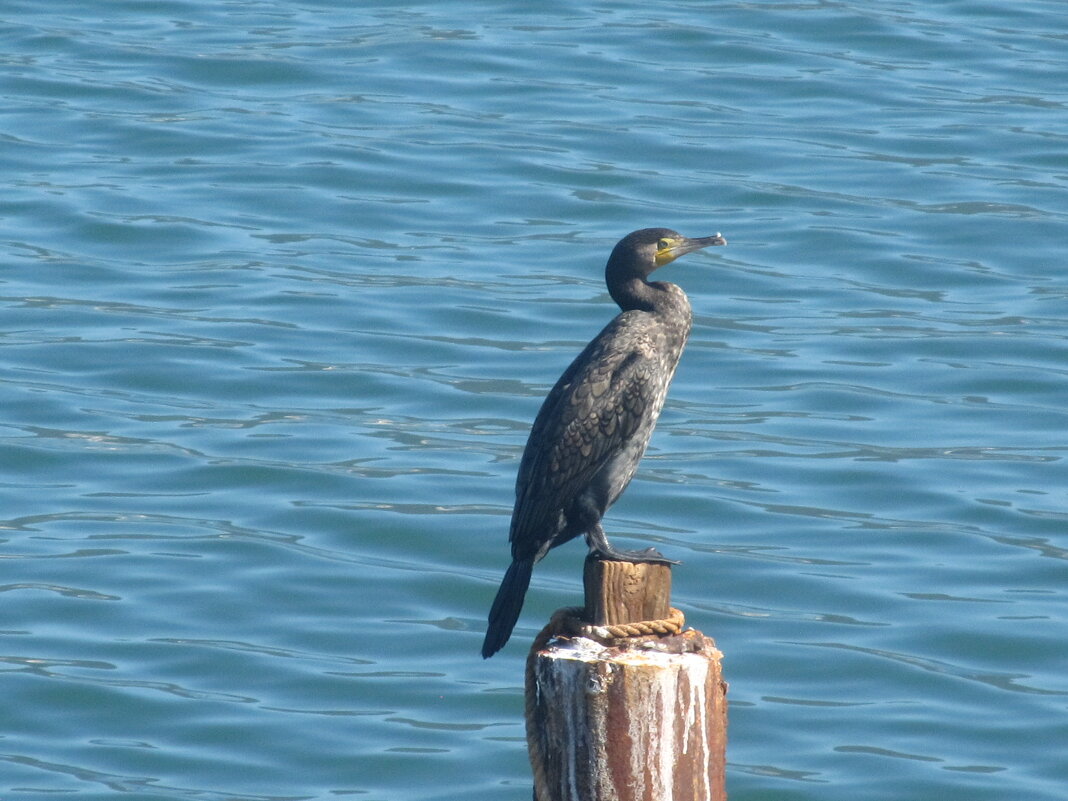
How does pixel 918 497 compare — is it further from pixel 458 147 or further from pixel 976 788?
pixel 458 147

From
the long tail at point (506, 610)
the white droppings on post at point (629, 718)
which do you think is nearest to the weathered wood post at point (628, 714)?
the white droppings on post at point (629, 718)

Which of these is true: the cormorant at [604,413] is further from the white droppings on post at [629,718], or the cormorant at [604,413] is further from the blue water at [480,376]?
the blue water at [480,376]

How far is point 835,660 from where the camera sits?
8555 millimetres

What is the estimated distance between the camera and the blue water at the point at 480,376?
813 centimetres

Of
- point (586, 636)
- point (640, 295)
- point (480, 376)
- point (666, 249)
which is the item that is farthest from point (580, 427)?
point (480, 376)

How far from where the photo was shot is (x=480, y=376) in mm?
11461

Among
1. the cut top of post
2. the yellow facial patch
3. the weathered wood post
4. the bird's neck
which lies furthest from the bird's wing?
the weathered wood post

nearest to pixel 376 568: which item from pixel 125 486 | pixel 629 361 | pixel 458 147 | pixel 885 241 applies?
pixel 125 486

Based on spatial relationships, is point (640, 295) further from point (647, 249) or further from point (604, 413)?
point (604, 413)

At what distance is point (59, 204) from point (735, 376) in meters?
5.56

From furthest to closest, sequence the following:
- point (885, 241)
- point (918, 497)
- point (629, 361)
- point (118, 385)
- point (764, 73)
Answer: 1. point (764, 73)
2. point (885, 241)
3. point (118, 385)
4. point (918, 497)
5. point (629, 361)

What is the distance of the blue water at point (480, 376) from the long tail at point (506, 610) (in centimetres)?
220

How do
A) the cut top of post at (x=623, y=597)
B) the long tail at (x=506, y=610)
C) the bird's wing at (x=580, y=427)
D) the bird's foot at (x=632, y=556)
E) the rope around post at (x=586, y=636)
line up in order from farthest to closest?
the bird's wing at (x=580, y=427) < the long tail at (x=506, y=610) < the bird's foot at (x=632, y=556) < the cut top of post at (x=623, y=597) < the rope around post at (x=586, y=636)

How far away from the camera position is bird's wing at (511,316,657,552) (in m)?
5.84
